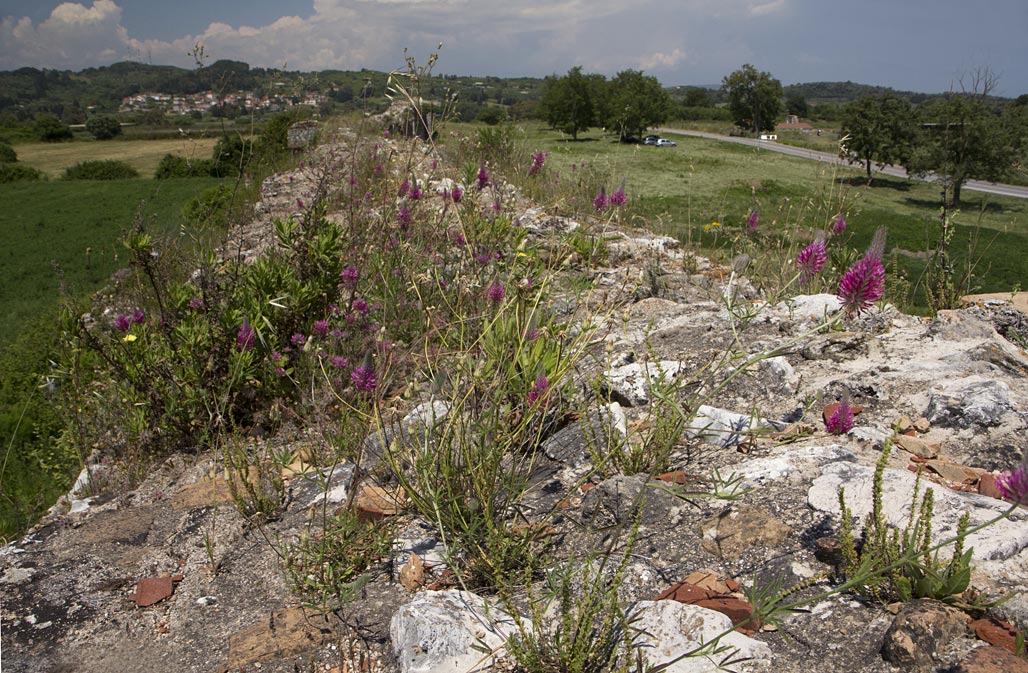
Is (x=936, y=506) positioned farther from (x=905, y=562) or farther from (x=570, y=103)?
(x=570, y=103)

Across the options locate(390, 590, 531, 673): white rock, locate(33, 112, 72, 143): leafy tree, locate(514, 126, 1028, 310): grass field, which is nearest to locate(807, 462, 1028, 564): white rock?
locate(390, 590, 531, 673): white rock

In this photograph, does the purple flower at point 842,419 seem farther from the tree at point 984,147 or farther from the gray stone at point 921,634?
the tree at point 984,147

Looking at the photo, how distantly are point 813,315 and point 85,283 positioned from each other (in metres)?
10.8

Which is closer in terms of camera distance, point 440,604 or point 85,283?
point 440,604

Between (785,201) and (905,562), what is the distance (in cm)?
612

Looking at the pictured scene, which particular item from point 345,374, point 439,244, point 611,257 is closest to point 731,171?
point 611,257

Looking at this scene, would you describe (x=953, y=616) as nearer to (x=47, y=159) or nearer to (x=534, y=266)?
(x=534, y=266)

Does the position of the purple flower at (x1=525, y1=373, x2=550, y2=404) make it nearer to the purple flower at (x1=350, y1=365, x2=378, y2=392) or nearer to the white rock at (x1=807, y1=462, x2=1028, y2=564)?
the purple flower at (x1=350, y1=365, x2=378, y2=392)

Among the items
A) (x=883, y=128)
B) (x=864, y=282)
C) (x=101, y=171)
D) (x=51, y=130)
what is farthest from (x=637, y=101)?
(x=51, y=130)

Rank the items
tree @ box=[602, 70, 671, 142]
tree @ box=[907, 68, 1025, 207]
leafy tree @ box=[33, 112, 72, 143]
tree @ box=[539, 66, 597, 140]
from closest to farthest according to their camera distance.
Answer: tree @ box=[907, 68, 1025, 207], tree @ box=[602, 70, 671, 142], tree @ box=[539, 66, 597, 140], leafy tree @ box=[33, 112, 72, 143]

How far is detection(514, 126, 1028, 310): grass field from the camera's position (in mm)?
8461

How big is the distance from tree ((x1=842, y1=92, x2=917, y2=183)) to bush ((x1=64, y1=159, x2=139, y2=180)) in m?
30.1

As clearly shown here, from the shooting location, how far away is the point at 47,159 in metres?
32.7

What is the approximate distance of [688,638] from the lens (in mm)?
1557
